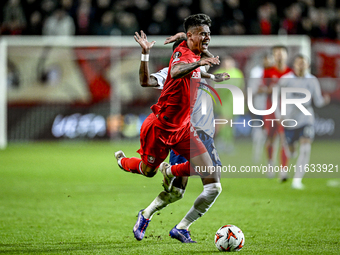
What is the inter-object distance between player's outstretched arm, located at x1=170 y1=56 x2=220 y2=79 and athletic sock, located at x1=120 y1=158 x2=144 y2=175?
4.01 ft

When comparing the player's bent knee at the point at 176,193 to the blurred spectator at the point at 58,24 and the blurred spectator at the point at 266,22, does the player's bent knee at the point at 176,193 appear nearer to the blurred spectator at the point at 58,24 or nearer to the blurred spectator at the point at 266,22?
the blurred spectator at the point at 58,24

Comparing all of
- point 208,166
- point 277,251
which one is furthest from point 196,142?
point 277,251

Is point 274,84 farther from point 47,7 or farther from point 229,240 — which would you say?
point 47,7

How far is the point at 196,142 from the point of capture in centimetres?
489

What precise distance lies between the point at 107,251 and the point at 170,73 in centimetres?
167

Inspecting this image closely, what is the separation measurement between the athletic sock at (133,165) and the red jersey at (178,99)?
0.67 metres

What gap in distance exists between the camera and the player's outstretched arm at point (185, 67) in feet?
14.3

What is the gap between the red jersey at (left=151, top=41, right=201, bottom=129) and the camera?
481 centimetres

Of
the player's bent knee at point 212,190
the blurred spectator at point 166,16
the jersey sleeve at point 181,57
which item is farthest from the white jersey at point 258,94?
the blurred spectator at point 166,16

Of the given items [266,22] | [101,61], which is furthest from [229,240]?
[266,22]

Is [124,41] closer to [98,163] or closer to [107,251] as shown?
[98,163]

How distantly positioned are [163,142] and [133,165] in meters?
0.63

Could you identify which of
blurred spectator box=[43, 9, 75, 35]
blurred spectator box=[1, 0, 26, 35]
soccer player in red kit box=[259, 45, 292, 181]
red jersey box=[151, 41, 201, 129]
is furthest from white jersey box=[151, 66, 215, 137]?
blurred spectator box=[1, 0, 26, 35]

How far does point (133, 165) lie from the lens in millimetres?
5449
